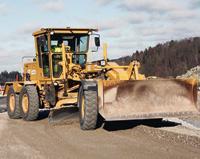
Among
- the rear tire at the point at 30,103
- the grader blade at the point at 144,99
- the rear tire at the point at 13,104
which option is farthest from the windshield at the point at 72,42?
the grader blade at the point at 144,99

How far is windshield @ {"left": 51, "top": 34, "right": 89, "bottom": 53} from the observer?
43.5 feet

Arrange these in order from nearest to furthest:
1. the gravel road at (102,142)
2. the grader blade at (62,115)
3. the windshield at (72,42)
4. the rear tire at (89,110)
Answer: the gravel road at (102,142), the rear tire at (89,110), the grader blade at (62,115), the windshield at (72,42)

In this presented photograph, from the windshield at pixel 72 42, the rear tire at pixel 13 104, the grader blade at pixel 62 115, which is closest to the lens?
the grader blade at pixel 62 115

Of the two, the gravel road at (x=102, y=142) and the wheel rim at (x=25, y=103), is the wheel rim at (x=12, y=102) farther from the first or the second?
the gravel road at (x=102, y=142)

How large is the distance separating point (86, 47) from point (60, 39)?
2.69ft

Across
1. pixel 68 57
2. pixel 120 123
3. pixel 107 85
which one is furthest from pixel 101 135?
pixel 68 57

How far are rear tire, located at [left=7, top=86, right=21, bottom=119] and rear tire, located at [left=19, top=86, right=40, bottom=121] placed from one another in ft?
3.35

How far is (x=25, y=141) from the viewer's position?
945 cm

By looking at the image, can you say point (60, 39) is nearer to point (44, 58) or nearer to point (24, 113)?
point (44, 58)

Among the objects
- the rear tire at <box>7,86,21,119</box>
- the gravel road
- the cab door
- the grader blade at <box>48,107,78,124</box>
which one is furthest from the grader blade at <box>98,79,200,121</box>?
the rear tire at <box>7,86,21,119</box>

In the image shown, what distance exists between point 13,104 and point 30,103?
230cm

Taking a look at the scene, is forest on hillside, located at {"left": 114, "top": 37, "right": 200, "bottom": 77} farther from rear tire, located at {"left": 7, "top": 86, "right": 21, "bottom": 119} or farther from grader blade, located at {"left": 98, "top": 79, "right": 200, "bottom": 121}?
grader blade, located at {"left": 98, "top": 79, "right": 200, "bottom": 121}

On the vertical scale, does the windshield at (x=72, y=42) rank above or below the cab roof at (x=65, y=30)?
below

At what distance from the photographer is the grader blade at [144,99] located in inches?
408
